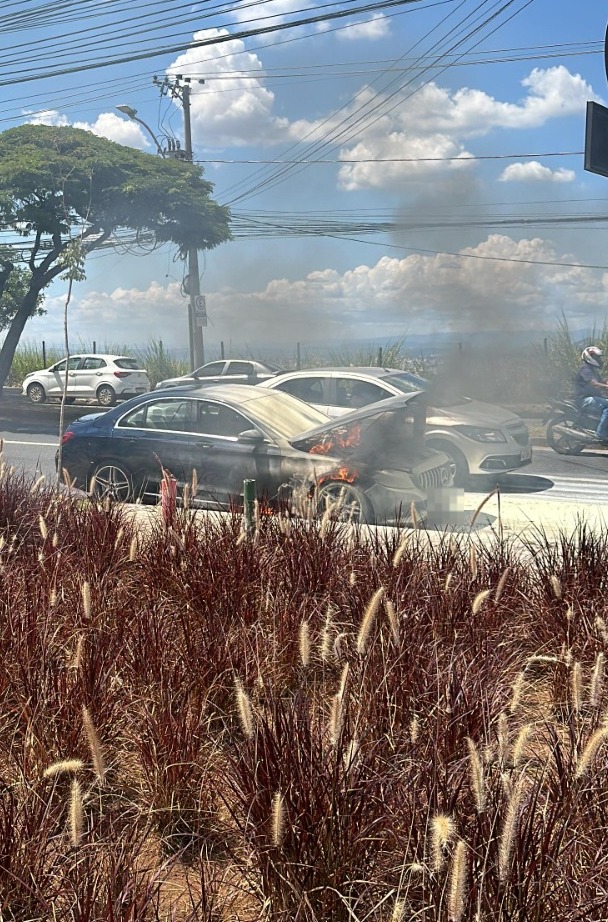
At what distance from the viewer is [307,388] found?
28.0 ft

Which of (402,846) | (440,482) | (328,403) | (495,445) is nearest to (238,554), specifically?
(402,846)

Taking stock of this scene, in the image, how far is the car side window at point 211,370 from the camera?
9606mm

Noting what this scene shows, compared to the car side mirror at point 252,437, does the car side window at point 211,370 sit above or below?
above

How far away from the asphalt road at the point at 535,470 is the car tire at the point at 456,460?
0.16m

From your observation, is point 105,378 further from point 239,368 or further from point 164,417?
point 164,417

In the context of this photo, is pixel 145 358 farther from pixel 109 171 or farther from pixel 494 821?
→ pixel 494 821

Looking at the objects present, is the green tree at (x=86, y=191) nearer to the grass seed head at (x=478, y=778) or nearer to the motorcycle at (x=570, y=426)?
the motorcycle at (x=570, y=426)

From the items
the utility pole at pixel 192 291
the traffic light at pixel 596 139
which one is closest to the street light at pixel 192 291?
the utility pole at pixel 192 291

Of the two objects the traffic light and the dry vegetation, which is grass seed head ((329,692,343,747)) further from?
the traffic light

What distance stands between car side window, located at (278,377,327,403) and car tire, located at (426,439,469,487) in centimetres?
135

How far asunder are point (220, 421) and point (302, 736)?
17.6 feet

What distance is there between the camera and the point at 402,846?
5.91 feet

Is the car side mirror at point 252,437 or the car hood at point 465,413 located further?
the car hood at point 465,413

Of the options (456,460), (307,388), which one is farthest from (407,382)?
(307,388)
